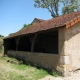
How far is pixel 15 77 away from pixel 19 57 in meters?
6.28

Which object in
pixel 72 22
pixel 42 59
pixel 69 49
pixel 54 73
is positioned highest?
pixel 72 22

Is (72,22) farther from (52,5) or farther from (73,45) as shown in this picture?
(52,5)

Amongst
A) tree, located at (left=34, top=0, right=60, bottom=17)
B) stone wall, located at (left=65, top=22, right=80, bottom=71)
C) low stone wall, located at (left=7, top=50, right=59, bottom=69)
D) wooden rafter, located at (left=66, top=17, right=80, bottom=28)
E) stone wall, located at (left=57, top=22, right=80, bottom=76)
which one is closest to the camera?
wooden rafter, located at (left=66, top=17, right=80, bottom=28)

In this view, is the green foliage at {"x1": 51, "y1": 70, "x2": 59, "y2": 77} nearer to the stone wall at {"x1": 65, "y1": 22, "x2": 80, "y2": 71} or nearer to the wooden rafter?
the stone wall at {"x1": 65, "y1": 22, "x2": 80, "y2": 71}

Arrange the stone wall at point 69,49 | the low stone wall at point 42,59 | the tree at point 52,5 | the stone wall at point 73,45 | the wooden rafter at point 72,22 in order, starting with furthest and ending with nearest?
1. the tree at point 52,5
2. the low stone wall at point 42,59
3. the stone wall at point 73,45
4. the stone wall at point 69,49
5. the wooden rafter at point 72,22

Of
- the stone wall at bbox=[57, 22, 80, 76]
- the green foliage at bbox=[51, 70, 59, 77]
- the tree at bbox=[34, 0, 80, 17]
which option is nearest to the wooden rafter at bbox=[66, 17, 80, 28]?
the stone wall at bbox=[57, 22, 80, 76]

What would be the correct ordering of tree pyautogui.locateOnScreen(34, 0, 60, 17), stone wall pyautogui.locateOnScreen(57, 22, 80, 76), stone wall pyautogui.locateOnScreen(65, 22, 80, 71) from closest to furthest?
stone wall pyautogui.locateOnScreen(57, 22, 80, 76) → stone wall pyautogui.locateOnScreen(65, 22, 80, 71) → tree pyautogui.locateOnScreen(34, 0, 60, 17)

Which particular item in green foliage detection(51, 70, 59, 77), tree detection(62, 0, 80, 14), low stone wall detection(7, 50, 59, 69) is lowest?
green foliage detection(51, 70, 59, 77)

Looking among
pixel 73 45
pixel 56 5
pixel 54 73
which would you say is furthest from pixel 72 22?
pixel 56 5

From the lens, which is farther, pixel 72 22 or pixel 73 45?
pixel 73 45

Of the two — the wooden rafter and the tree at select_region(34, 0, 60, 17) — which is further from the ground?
the tree at select_region(34, 0, 60, 17)

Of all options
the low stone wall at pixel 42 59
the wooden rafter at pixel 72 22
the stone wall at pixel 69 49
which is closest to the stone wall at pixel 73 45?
the stone wall at pixel 69 49

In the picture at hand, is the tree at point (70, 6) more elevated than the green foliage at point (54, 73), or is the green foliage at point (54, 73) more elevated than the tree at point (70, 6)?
the tree at point (70, 6)

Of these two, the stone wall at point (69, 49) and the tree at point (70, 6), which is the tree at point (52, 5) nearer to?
the tree at point (70, 6)
